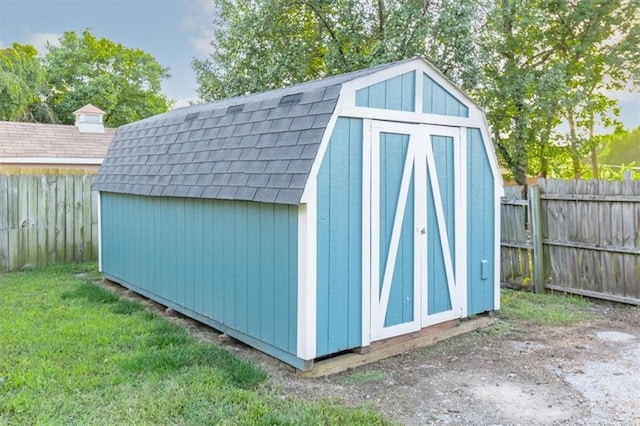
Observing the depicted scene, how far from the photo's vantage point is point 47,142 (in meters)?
14.3

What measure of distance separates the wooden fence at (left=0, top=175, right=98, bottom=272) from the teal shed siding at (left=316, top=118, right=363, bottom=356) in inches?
234

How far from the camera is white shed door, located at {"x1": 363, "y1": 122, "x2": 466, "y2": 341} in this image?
157 inches

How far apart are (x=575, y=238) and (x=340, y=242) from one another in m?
3.73

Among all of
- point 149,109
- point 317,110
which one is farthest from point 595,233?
point 149,109

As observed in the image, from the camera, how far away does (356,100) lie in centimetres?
386

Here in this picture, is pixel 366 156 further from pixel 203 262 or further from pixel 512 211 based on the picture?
pixel 512 211

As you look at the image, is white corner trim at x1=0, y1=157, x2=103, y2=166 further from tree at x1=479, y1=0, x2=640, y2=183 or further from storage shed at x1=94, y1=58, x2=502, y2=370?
tree at x1=479, y1=0, x2=640, y2=183

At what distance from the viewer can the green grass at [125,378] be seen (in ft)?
9.47

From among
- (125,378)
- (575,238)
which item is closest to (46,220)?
(125,378)

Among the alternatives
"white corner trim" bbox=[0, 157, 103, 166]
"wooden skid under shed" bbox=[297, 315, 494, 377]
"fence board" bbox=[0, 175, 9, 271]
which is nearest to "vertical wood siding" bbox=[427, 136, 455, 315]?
"wooden skid under shed" bbox=[297, 315, 494, 377]

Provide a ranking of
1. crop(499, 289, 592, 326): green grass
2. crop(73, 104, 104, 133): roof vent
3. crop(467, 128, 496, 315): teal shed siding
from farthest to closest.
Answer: crop(73, 104, 104, 133): roof vent
crop(499, 289, 592, 326): green grass
crop(467, 128, 496, 315): teal shed siding

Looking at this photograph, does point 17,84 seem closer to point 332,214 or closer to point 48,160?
point 48,160

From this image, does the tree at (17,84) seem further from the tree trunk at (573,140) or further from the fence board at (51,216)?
the tree trunk at (573,140)

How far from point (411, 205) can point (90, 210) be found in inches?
239
